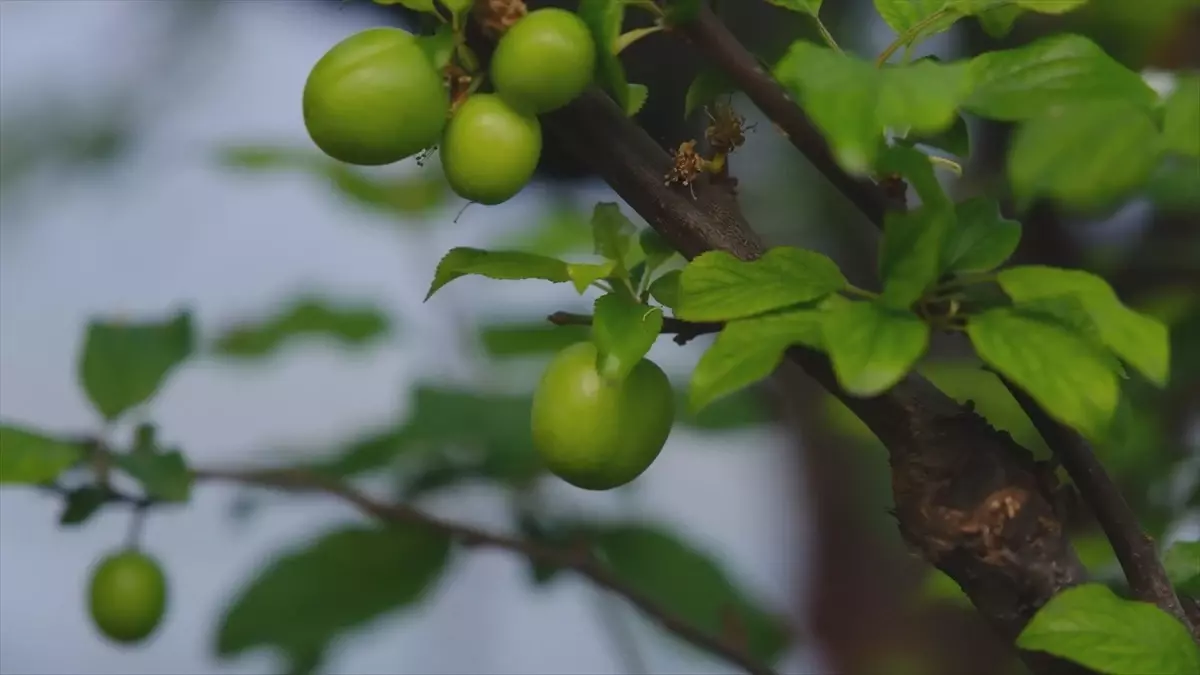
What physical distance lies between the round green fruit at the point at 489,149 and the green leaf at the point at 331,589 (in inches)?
13.8

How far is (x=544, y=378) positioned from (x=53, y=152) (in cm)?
94

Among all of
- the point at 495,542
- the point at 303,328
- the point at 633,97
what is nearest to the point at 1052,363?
the point at 633,97

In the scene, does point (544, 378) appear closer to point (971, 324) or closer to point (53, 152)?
point (971, 324)

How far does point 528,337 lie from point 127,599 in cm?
30

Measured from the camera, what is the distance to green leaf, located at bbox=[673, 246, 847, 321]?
0.73 feet

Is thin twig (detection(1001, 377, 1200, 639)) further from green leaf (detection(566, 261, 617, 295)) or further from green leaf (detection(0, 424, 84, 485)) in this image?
green leaf (detection(0, 424, 84, 485))

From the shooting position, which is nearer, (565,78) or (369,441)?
(565,78)

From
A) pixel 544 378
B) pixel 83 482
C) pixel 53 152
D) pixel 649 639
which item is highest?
pixel 544 378

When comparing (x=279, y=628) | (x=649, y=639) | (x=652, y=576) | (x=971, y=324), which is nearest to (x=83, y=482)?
(x=279, y=628)

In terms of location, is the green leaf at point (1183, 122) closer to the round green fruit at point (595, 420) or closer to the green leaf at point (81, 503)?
the round green fruit at point (595, 420)

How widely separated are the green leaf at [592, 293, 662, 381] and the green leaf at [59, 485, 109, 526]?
324 millimetres

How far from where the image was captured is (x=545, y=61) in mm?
221

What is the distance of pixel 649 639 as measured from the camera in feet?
3.12

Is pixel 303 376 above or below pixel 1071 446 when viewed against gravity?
below
